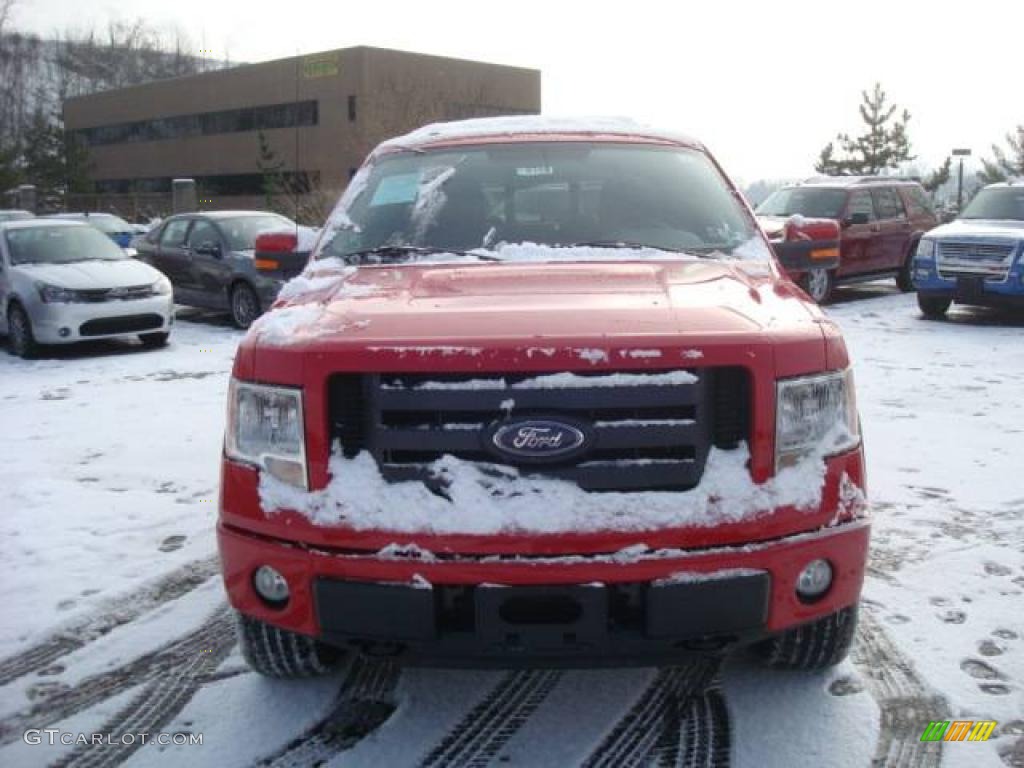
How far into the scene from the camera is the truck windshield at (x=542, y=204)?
3.88m

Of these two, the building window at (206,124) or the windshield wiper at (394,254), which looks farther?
the building window at (206,124)

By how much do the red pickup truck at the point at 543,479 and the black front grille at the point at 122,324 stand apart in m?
8.70

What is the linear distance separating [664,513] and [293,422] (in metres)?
1.01

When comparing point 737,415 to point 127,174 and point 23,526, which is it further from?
point 127,174

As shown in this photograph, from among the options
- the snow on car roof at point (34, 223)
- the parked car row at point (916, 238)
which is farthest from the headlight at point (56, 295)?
the parked car row at point (916, 238)

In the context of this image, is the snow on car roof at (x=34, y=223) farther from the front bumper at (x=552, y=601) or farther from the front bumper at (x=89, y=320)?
the front bumper at (x=552, y=601)

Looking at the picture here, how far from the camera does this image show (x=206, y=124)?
62688mm

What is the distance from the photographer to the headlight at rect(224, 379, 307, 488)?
2.69 metres

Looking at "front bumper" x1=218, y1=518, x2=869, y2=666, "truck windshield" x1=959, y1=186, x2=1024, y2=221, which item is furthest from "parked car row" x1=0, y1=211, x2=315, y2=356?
"truck windshield" x1=959, y1=186, x2=1024, y2=221

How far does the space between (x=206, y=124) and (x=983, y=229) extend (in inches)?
2277

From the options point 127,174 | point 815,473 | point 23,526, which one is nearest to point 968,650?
point 815,473

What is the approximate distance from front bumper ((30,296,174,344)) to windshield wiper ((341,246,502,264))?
7.84m

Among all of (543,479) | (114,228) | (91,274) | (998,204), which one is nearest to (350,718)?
(543,479)

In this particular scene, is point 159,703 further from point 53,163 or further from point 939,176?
point 53,163
